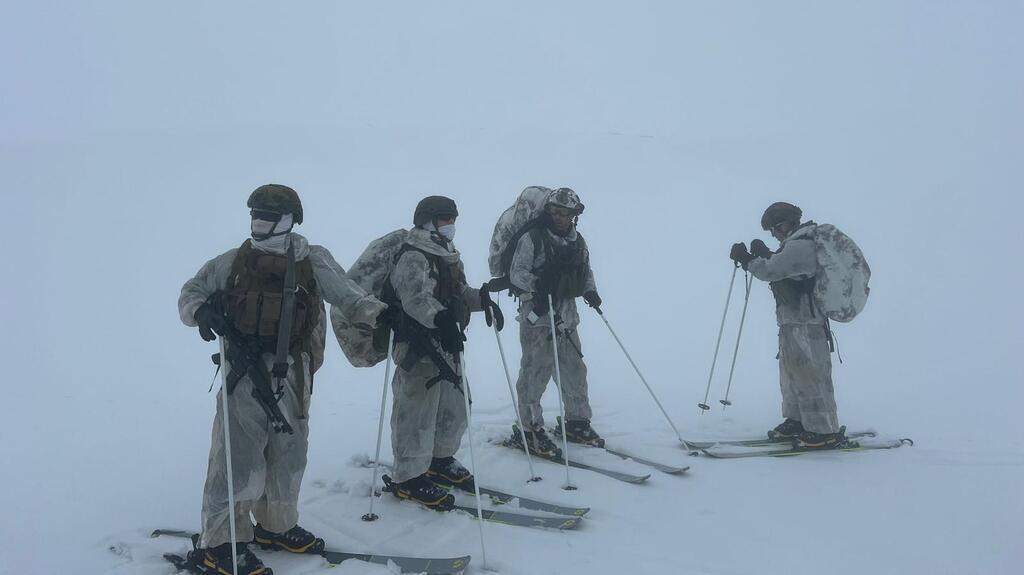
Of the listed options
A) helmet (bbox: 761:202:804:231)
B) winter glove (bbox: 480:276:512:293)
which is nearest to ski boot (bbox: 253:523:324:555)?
winter glove (bbox: 480:276:512:293)

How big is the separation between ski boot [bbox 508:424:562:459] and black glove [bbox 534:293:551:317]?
127 centimetres

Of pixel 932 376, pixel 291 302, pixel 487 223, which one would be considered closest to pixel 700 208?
pixel 487 223

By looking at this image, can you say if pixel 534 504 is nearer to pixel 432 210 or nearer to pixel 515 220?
pixel 432 210

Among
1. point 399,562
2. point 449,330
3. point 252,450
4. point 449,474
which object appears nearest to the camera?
point 252,450

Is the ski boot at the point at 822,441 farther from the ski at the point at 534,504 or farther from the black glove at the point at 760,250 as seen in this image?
the ski at the point at 534,504

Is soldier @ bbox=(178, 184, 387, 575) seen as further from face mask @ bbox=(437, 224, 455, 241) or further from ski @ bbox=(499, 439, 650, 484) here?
ski @ bbox=(499, 439, 650, 484)

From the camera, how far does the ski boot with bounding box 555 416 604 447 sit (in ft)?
22.9

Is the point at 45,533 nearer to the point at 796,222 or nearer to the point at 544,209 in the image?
the point at 544,209

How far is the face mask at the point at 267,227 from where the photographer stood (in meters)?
4.14

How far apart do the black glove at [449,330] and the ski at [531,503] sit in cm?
140

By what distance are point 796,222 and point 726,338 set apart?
9603 millimetres

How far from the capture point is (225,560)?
3.97 meters

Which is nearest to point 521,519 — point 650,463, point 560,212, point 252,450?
point 650,463

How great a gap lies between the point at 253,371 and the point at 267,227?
3.10ft
